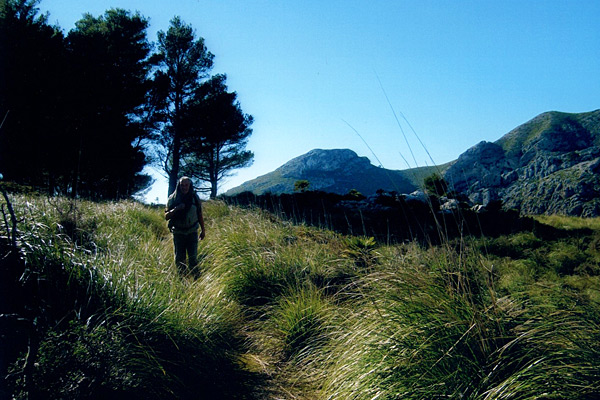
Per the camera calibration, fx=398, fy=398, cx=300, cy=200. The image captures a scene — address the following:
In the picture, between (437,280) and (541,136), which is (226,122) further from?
(541,136)

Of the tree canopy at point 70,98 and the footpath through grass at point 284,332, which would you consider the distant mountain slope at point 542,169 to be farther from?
the tree canopy at point 70,98

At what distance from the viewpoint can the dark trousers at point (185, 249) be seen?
19.4 feet

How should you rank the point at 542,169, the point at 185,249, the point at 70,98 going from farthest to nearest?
the point at 542,169 → the point at 70,98 → the point at 185,249

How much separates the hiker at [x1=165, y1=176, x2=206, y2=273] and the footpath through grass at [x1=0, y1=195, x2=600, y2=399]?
1.00 metres

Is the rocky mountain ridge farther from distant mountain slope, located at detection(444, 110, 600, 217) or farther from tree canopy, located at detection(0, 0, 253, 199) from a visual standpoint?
tree canopy, located at detection(0, 0, 253, 199)

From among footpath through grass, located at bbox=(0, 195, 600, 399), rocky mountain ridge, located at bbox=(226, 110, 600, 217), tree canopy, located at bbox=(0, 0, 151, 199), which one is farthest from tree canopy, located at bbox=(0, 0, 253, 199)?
footpath through grass, located at bbox=(0, 195, 600, 399)

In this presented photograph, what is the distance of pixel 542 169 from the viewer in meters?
40.9

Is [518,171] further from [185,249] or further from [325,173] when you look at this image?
[325,173]

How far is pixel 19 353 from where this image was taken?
2324 mm

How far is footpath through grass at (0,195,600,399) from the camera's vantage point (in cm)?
208

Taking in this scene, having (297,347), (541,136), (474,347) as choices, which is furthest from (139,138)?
(541,136)

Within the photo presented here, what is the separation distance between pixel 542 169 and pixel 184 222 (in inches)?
1741

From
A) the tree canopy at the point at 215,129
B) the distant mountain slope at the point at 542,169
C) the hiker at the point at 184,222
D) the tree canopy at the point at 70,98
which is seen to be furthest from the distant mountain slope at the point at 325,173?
the hiker at the point at 184,222

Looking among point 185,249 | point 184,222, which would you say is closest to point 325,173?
point 185,249
